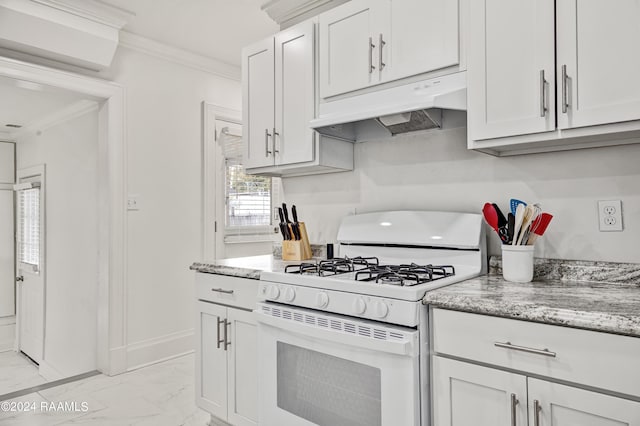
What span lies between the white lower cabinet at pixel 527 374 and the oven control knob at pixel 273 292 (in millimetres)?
668

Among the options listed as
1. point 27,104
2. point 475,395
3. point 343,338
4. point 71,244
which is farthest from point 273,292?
point 27,104

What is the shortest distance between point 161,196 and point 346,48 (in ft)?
6.84

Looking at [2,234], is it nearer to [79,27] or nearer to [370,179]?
[79,27]

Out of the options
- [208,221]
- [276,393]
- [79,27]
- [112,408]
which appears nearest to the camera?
[276,393]

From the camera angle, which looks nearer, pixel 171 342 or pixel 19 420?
pixel 19 420

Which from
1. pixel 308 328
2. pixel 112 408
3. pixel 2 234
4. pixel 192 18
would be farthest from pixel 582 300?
pixel 2 234

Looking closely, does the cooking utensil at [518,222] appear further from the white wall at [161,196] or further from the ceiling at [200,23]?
the white wall at [161,196]

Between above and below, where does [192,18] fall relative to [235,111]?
above

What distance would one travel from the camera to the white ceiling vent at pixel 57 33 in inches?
99.6

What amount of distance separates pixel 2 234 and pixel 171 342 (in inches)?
139

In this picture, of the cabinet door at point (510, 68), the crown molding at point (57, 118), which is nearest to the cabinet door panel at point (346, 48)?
the cabinet door at point (510, 68)

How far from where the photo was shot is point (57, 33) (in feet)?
8.82

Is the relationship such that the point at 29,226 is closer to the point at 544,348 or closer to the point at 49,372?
the point at 49,372

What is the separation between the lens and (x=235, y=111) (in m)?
3.98
